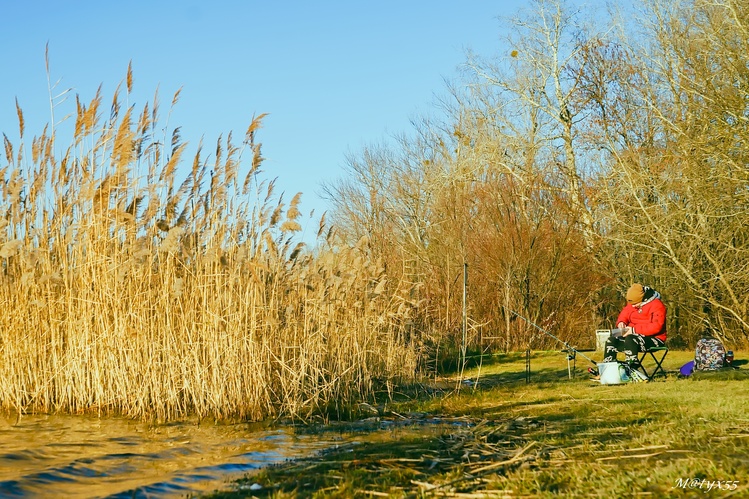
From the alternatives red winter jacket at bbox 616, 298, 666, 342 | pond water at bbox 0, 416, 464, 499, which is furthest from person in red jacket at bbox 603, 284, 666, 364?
pond water at bbox 0, 416, 464, 499

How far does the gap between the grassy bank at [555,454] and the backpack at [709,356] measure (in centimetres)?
258

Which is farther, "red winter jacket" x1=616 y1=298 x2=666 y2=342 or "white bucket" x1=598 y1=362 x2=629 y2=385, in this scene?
"red winter jacket" x1=616 y1=298 x2=666 y2=342

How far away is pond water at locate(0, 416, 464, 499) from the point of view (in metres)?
4.26

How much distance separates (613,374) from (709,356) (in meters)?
2.02

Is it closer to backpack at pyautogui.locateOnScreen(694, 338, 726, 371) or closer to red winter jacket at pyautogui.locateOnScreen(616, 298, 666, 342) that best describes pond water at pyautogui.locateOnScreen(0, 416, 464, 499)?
red winter jacket at pyautogui.locateOnScreen(616, 298, 666, 342)

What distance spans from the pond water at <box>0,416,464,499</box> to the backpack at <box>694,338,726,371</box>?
17.3 feet

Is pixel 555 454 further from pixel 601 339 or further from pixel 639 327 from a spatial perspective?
pixel 601 339

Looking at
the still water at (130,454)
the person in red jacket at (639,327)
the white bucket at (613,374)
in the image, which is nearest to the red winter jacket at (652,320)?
the person in red jacket at (639,327)

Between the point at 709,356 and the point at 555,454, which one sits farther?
the point at 709,356

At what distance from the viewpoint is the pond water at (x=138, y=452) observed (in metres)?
4.26

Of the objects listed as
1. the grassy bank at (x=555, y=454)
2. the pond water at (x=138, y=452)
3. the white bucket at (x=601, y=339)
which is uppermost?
the white bucket at (x=601, y=339)

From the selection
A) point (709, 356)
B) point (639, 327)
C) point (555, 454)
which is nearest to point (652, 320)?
point (639, 327)

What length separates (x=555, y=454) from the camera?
430 centimetres

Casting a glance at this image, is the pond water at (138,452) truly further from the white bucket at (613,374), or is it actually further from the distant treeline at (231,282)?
the white bucket at (613,374)
